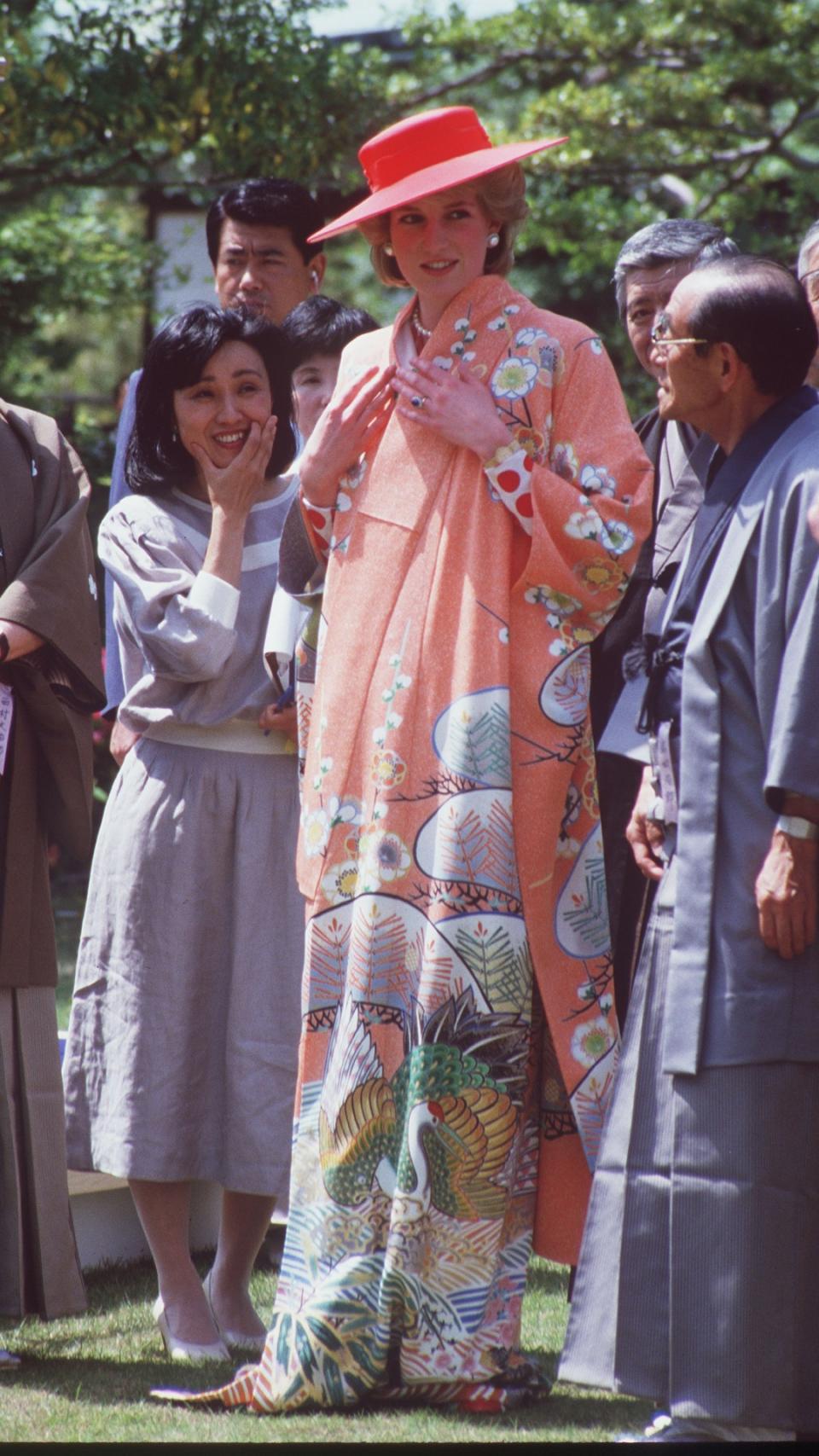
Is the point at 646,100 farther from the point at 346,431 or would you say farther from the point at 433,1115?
the point at 433,1115

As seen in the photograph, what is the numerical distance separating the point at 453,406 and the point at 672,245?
3.42 feet

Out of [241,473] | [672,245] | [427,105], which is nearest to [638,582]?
[672,245]

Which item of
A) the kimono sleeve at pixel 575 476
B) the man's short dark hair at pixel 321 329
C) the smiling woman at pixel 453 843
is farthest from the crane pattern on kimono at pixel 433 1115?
the man's short dark hair at pixel 321 329

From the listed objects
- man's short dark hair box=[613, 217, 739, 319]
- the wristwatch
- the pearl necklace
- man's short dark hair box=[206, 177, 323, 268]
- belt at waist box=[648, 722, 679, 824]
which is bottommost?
the wristwatch

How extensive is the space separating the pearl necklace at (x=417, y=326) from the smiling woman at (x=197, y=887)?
0.48 metres

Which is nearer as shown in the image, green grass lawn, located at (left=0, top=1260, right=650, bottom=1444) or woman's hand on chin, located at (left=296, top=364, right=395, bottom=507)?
green grass lawn, located at (left=0, top=1260, right=650, bottom=1444)

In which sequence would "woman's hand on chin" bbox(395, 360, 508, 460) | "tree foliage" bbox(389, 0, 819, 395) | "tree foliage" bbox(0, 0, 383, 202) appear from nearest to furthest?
1. "woman's hand on chin" bbox(395, 360, 508, 460)
2. "tree foliage" bbox(0, 0, 383, 202)
3. "tree foliage" bbox(389, 0, 819, 395)

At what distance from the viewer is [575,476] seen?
3346 millimetres

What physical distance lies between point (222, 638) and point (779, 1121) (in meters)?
1.53

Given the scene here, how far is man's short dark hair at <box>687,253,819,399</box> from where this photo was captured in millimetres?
2979

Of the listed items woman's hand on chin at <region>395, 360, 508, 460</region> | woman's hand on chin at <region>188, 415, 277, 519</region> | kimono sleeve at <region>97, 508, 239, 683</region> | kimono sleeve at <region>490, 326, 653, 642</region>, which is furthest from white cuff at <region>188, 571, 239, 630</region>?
kimono sleeve at <region>490, 326, 653, 642</region>

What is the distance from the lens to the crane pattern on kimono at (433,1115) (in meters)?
3.19

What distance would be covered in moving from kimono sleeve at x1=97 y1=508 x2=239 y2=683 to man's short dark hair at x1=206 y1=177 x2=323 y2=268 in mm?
1240

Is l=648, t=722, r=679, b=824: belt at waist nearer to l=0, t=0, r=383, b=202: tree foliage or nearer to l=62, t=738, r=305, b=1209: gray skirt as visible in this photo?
l=62, t=738, r=305, b=1209: gray skirt
